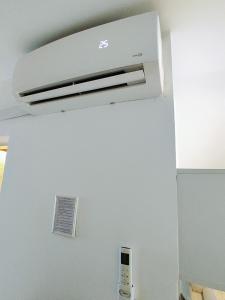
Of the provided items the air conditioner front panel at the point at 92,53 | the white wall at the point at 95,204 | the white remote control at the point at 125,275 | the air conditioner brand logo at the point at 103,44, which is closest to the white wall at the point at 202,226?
the white wall at the point at 95,204

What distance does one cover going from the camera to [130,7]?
91 centimetres

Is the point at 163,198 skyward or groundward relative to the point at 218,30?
groundward

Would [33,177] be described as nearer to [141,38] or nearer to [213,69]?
[141,38]

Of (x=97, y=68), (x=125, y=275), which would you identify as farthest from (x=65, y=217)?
(x=97, y=68)

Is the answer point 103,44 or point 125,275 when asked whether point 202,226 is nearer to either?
point 125,275

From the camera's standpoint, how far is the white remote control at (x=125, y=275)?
79cm

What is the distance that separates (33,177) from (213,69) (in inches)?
58.4

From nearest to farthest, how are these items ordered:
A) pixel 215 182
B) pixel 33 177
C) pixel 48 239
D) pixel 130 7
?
pixel 215 182 → pixel 130 7 → pixel 48 239 → pixel 33 177

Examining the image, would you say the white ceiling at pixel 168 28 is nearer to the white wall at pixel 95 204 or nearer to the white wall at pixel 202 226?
the white wall at pixel 95 204

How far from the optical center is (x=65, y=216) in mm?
1041

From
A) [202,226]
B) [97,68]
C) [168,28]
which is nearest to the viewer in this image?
[202,226]

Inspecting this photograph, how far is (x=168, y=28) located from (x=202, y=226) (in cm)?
103

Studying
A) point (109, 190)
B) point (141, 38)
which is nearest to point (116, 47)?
point (141, 38)

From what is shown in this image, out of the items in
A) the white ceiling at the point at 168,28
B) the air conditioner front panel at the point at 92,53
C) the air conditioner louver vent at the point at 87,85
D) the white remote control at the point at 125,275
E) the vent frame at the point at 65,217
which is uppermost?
the white ceiling at the point at 168,28
